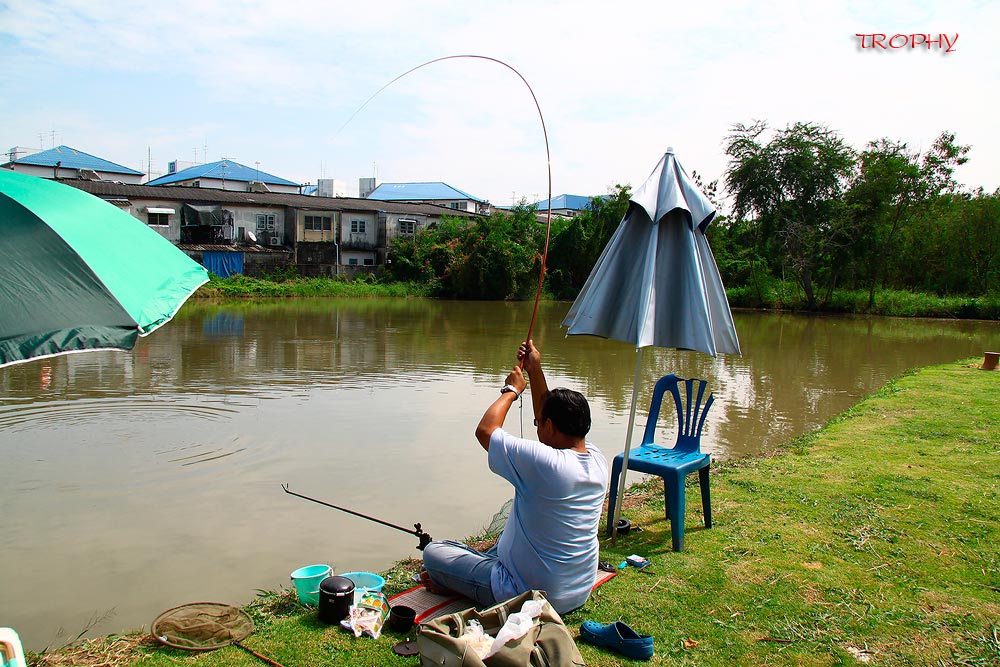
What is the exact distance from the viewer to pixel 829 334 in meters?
24.7

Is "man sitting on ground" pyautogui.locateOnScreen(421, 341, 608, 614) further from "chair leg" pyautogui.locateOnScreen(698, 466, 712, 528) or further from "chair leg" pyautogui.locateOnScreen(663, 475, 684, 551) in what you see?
"chair leg" pyautogui.locateOnScreen(698, 466, 712, 528)

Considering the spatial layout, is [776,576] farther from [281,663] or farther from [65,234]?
[65,234]

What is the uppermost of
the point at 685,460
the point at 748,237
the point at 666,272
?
the point at 748,237

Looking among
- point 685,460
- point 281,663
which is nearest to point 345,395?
point 685,460

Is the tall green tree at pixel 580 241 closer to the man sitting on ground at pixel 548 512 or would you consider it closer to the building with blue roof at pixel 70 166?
the building with blue roof at pixel 70 166

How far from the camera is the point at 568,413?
10.8 feet

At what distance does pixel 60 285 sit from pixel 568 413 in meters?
2.03

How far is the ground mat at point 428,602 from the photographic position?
344cm

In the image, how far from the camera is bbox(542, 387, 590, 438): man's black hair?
328cm

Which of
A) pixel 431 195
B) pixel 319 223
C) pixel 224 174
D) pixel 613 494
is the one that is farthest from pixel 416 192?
pixel 613 494

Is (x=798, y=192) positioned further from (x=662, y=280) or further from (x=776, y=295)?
(x=662, y=280)

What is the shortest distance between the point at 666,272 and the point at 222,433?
5875mm

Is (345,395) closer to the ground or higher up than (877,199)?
closer to the ground

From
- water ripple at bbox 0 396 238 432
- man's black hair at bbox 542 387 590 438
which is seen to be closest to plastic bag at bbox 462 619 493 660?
man's black hair at bbox 542 387 590 438
